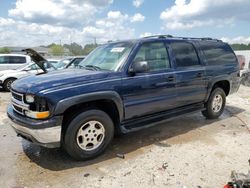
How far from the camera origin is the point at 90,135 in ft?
13.5

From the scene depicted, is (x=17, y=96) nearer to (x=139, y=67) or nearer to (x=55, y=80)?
(x=55, y=80)

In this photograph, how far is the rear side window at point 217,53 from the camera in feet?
19.9

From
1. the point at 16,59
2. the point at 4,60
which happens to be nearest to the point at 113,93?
the point at 16,59

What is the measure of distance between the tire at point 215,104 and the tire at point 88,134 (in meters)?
2.93

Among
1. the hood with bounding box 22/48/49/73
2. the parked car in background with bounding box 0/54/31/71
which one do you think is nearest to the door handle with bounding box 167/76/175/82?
the hood with bounding box 22/48/49/73

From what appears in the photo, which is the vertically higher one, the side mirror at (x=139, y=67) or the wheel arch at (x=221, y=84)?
the side mirror at (x=139, y=67)

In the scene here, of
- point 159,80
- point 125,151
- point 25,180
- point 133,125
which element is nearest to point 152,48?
point 159,80

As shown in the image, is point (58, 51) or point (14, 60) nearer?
point (14, 60)

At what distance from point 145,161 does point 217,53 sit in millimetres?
3543

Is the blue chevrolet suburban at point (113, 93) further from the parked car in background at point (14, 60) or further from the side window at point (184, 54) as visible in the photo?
the parked car in background at point (14, 60)

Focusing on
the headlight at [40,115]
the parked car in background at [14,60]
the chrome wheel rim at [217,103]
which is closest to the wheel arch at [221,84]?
the chrome wheel rim at [217,103]

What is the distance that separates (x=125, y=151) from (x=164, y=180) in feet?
3.77

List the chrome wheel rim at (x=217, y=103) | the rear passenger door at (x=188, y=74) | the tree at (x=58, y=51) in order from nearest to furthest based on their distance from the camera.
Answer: the rear passenger door at (x=188, y=74), the chrome wheel rim at (x=217, y=103), the tree at (x=58, y=51)

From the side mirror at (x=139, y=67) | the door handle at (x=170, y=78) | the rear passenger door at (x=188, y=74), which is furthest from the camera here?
the rear passenger door at (x=188, y=74)
